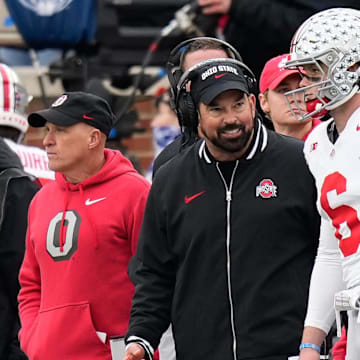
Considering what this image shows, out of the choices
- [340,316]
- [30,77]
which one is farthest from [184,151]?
[30,77]

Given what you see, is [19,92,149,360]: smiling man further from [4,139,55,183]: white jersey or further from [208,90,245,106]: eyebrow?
[4,139,55,183]: white jersey

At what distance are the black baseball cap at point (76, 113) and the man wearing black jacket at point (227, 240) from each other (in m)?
0.81

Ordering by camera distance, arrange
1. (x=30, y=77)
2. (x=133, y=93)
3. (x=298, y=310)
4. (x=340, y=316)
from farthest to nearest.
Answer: (x=30, y=77) < (x=133, y=93) < (x=298, y=310) < (x=340, y=316)

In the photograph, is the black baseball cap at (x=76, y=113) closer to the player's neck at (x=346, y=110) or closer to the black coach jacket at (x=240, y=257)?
the black coach jacket at (x=240, y=257)

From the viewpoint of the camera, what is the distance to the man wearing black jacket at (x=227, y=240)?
539cm

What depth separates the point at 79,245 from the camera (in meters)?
6.18

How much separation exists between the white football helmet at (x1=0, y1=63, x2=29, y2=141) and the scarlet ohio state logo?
2.51m

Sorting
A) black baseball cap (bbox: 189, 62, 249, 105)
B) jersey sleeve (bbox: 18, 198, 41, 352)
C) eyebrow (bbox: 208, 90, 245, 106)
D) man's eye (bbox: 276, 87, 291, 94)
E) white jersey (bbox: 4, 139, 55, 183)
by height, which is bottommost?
jersey sleeve (bbox: 18, 198, 41, 352)

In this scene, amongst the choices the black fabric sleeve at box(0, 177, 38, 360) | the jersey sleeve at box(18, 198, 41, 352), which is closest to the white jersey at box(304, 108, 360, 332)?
the jersey sleeve at box(18, 198, 41, 352)

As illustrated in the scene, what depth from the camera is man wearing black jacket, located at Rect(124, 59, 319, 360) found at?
5.39 meters

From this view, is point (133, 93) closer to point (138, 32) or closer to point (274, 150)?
point (138, 32)

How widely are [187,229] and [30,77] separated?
7.28 meters

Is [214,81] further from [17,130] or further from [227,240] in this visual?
[17,130]

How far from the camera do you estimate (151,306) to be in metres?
5.65
